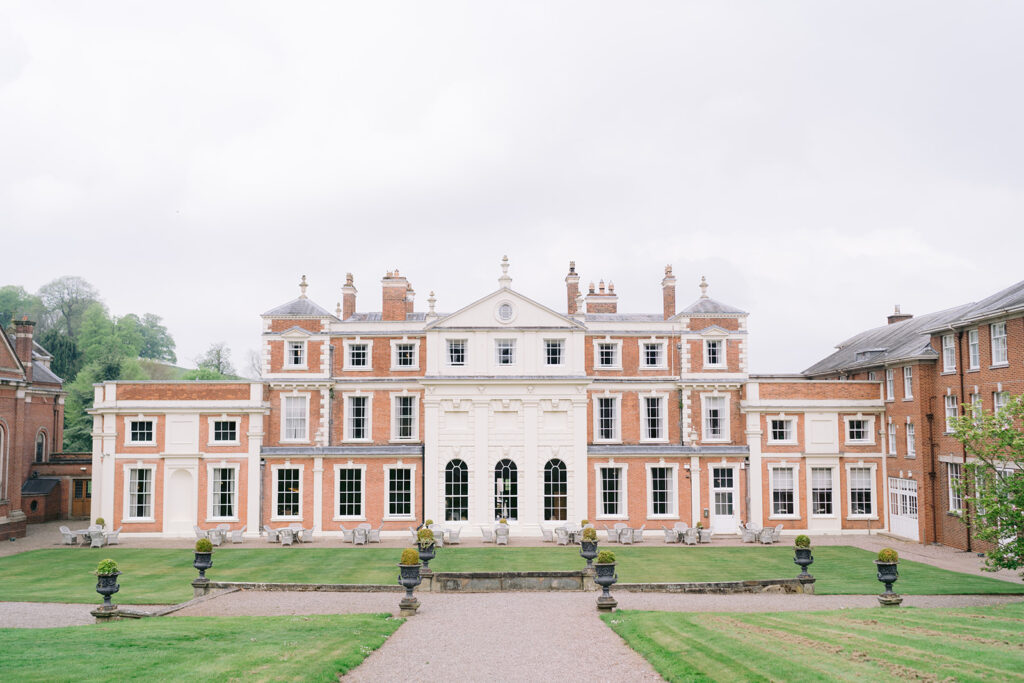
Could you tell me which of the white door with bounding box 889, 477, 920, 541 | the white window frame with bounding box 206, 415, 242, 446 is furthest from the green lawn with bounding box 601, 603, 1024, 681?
the white window frame with bounding box 206, 415, 242, 446

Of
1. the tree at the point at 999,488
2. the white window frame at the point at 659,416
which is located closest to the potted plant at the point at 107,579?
the tree at the point at 999,488

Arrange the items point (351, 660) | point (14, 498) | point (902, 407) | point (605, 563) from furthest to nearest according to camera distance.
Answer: point (14, 498), point (902, 407), point (605, 563), point (351, 660)

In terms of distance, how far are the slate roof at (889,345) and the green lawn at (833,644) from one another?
695 inches

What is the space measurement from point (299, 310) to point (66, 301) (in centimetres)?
5427

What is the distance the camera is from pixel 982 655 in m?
12.1

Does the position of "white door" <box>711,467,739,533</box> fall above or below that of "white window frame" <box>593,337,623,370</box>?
below

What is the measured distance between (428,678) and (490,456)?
923 inches

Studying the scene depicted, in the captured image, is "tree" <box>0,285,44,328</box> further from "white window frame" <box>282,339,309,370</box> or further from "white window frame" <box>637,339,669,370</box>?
"white window frame" <box>637,339,669,370</box>

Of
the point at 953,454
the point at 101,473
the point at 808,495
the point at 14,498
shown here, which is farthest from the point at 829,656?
the point at 14,498

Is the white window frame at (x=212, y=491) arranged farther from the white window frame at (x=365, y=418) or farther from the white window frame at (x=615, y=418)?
the white window frame at (x=615, y=418)

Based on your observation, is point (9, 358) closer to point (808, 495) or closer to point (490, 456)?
point (490, 456)

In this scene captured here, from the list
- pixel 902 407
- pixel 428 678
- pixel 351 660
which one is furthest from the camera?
pixel 902 407

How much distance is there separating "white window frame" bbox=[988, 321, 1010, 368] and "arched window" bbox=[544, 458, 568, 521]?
1795 centimetres

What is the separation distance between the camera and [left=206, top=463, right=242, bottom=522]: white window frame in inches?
1390
